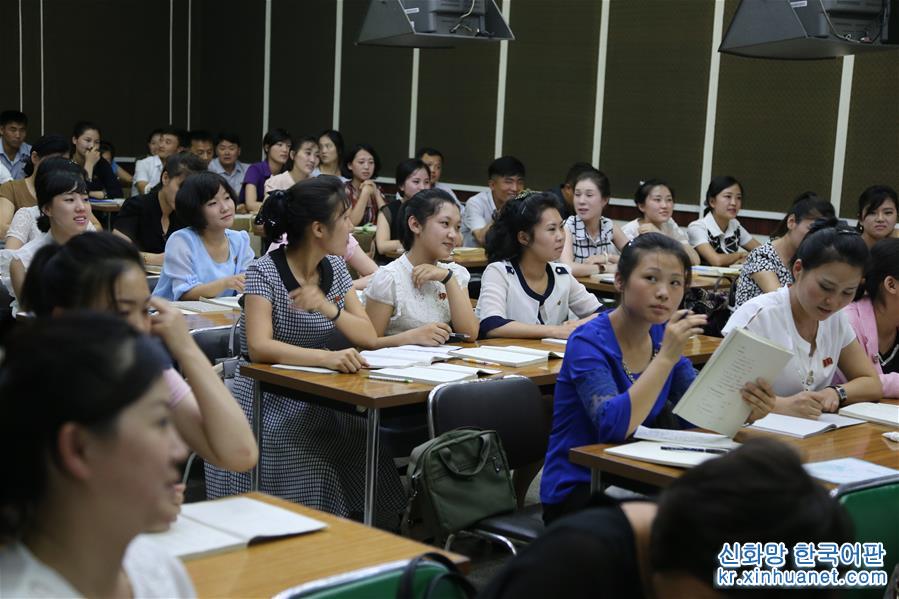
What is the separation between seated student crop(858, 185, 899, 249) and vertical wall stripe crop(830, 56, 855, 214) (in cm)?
104

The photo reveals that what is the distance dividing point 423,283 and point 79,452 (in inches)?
129

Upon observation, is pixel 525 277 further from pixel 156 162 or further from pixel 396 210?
pixel 156 162

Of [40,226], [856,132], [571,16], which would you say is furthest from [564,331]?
[571,16]

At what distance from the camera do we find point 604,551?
4.38 feet

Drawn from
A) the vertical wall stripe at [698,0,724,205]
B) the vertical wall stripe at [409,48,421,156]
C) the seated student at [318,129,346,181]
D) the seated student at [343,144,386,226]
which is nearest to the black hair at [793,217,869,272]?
the vertical wall stripe at [698,0,724,205]

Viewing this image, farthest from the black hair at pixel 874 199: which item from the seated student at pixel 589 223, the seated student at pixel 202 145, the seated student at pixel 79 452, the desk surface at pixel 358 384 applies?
the seated student at pixel 202 145

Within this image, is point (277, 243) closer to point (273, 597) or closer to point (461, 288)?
point (461, 288)

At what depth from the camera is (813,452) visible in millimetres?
2906

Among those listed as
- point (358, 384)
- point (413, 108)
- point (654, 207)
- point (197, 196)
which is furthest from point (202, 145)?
point (358, 384)

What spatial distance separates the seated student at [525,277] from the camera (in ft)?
14.7

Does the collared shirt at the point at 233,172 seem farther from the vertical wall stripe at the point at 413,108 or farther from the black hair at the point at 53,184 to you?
the black hair at the point at 53,184

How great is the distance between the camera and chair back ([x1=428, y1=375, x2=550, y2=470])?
3211 mm

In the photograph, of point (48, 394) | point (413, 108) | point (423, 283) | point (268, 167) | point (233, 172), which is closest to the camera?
point (48, 394)

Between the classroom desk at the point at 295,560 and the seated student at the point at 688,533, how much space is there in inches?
16.9
